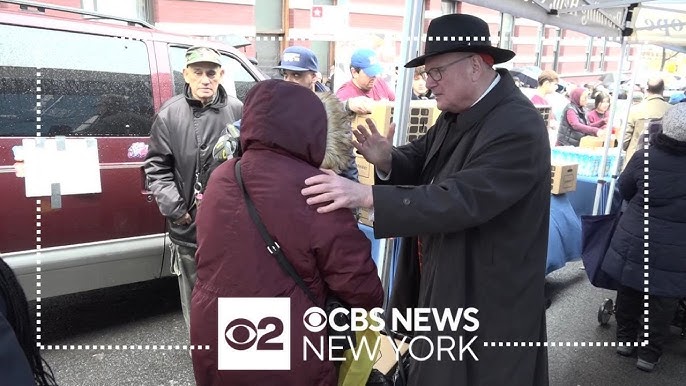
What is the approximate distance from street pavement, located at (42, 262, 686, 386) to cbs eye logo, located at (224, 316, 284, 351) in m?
1.90

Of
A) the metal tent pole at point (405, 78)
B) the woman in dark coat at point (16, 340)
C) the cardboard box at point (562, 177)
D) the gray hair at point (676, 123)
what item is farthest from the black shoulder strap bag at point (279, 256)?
the cardboard box at point (562, 177)

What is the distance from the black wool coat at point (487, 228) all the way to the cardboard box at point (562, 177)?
3.20 meters

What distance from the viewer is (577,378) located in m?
3.53

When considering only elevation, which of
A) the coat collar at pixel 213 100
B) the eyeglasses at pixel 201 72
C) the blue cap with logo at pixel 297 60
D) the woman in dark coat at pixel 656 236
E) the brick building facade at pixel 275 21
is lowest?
the woman in dark coat at pixel 656 236

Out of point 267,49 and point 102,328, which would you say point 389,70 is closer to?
point 267,49

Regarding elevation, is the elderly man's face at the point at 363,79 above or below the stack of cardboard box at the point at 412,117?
above

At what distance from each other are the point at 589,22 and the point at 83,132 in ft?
13.0

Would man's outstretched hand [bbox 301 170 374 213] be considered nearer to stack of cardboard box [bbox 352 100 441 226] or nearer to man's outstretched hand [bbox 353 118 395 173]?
man's outstretched hand [bbox 353 118 395 173]

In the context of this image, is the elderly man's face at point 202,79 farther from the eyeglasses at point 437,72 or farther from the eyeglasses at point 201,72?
the eyeglasses at point 437,72

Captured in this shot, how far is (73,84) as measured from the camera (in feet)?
11.0

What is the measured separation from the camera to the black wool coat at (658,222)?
337 centimetres

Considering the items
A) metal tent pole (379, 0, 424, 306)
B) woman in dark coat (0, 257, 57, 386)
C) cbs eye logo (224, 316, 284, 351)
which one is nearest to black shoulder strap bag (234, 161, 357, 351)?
cbs eye logo (224, 316, 284, 351)

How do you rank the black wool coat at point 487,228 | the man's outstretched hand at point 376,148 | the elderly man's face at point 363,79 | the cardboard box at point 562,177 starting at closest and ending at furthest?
1. the black wool coat at point 487,228
2. the man's outstretched hand at point 376,148
3. the elderly man's face at point 363,79
4. the cardboard box at point 562,177

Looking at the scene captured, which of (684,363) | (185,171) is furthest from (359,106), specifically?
(684,363)
